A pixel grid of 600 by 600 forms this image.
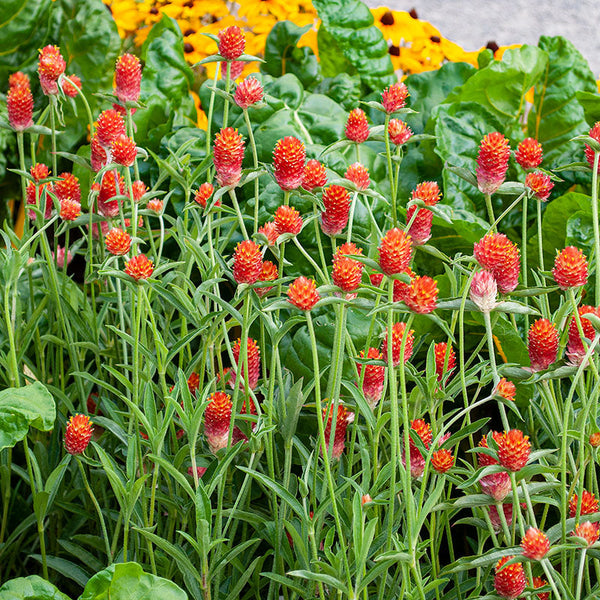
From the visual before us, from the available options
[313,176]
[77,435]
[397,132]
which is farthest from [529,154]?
[77,435]

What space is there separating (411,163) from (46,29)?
3.28 feet

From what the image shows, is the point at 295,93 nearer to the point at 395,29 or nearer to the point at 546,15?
the point at 395,29

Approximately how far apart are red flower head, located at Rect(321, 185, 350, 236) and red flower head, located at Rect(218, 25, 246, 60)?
0.24 meters

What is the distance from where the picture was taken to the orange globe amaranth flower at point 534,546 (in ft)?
2.20

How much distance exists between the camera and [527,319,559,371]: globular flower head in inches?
31.4

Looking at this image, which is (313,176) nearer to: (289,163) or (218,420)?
(289,163)

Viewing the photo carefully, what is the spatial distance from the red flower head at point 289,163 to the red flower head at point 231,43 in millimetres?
189

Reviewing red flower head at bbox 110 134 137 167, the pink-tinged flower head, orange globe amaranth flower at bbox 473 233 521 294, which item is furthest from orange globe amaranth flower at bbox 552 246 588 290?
red flower head at bbox 110 134 137 167

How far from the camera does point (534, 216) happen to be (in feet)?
5.00

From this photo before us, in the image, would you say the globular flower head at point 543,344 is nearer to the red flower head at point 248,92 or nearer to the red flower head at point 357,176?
the red flower head at point 357,176

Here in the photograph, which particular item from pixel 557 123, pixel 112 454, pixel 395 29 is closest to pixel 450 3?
pixel 395 29

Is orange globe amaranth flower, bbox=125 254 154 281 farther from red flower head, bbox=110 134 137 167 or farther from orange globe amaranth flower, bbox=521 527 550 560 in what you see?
orange globe amaranth flower, bbox=521 527 550 560

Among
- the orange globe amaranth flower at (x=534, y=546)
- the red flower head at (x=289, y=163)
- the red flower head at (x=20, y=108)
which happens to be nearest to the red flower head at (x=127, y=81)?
the red flower head at (x=20, y=108)

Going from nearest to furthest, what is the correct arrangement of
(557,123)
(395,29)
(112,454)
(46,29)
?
(112,454) < (557,123) < (46,29) < (395,29)
